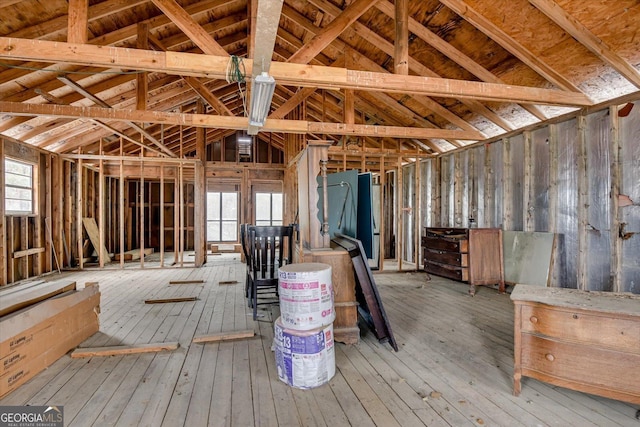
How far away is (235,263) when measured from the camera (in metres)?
7.50

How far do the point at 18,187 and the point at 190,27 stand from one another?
193 inches

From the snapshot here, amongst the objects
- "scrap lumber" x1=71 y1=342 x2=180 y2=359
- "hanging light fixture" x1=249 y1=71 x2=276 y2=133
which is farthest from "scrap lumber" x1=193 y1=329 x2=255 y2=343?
"hanging light fixture" x1=249 y1=71 x2=276 y2=133

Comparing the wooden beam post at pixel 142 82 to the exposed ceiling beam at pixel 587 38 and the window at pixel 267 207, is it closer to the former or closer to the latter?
the exposed ceiling beam at pixel 587 38

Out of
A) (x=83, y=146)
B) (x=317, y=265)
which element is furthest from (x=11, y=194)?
(x=317, y=265)

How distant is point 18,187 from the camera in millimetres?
5277

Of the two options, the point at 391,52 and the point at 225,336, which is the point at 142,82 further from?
the point at 225,336

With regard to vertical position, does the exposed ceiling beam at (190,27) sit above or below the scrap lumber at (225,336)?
above

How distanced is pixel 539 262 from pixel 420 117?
3157mm

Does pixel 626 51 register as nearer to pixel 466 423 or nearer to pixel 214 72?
pixel 466 423

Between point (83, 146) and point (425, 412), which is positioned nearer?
point (425, 412)

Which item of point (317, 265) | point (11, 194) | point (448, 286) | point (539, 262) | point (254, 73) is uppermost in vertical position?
point (254, 73)

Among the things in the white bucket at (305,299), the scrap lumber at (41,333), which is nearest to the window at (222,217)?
the scrap lumber at (41,333)

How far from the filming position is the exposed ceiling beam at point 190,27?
2859 mm

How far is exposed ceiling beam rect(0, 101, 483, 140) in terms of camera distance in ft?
12.2
